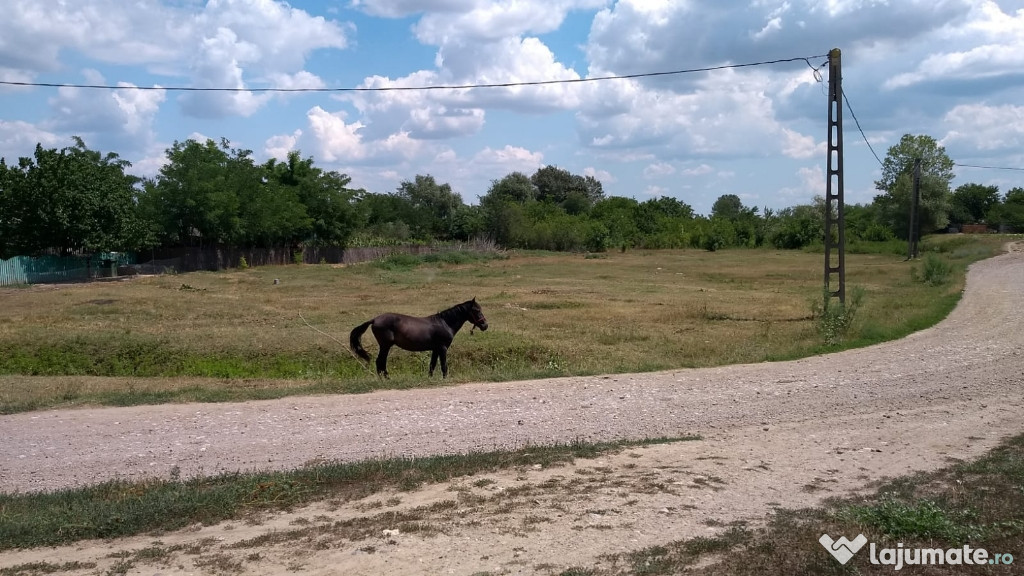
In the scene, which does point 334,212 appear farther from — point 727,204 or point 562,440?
point 727,204

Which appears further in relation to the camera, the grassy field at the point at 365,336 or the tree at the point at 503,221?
the tree at the point at 503,221

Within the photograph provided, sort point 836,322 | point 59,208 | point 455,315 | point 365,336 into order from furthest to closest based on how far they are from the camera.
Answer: point 59,208 < point 365,336 < point 836,322 < point 455,315

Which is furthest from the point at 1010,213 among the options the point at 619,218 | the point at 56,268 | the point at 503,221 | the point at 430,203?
the point at 56,268

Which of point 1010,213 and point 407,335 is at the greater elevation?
point 1010,213

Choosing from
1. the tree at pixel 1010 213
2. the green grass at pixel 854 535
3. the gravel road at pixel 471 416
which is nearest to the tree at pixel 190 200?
the gravel road at pixel 471 416

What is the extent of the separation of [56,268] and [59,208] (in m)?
4.64

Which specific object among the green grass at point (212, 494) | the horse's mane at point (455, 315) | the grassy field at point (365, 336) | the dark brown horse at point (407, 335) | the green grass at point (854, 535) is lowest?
the grassy field at point (365, 336)

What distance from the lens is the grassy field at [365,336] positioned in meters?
15.4

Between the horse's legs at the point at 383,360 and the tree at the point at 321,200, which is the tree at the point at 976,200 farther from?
the horse's legs at the point at 383,360

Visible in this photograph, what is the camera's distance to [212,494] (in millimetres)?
7246

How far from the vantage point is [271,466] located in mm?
8914

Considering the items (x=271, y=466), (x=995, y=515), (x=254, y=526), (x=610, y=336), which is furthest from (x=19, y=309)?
(x=995, y=515)

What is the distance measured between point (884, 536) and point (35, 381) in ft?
52.1

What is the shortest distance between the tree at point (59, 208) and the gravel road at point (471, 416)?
4325 cm
